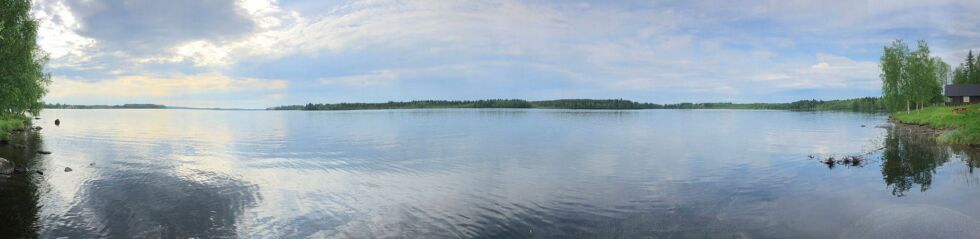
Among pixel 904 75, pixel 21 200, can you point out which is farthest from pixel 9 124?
pixel 904 75

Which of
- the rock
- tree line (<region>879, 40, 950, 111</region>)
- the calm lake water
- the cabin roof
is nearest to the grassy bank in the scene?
the calm lake water

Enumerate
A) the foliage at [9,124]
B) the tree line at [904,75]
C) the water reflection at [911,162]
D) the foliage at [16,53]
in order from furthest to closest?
the tree line at [904,75] < the foliage at [9,124] < the foliage at [16,53] < the water reflection at [911,162]

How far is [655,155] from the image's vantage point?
38.8 metres

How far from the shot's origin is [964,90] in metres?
101

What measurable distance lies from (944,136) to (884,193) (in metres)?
32.6

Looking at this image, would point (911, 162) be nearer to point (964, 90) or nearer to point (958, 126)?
point (958, 126)

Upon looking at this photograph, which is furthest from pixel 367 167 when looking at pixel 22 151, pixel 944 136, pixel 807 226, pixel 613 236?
pixel 944 136

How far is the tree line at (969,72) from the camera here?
123 m

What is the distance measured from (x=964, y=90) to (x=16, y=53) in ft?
492

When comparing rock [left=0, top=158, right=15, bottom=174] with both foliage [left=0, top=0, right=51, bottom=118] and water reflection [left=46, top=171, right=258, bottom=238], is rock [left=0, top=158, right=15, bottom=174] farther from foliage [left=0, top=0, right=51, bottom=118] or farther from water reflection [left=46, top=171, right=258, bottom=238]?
foliage [left=0, top=0, right=51, bottom=118]

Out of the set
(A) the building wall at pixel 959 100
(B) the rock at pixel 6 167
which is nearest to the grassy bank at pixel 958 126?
(A) the building wall at pixel 959 100

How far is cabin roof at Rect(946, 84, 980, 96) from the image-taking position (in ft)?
324

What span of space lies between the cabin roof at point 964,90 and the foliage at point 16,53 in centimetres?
14859

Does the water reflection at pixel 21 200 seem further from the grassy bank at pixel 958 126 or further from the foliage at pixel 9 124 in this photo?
the grassy bank at pixel 958 126
